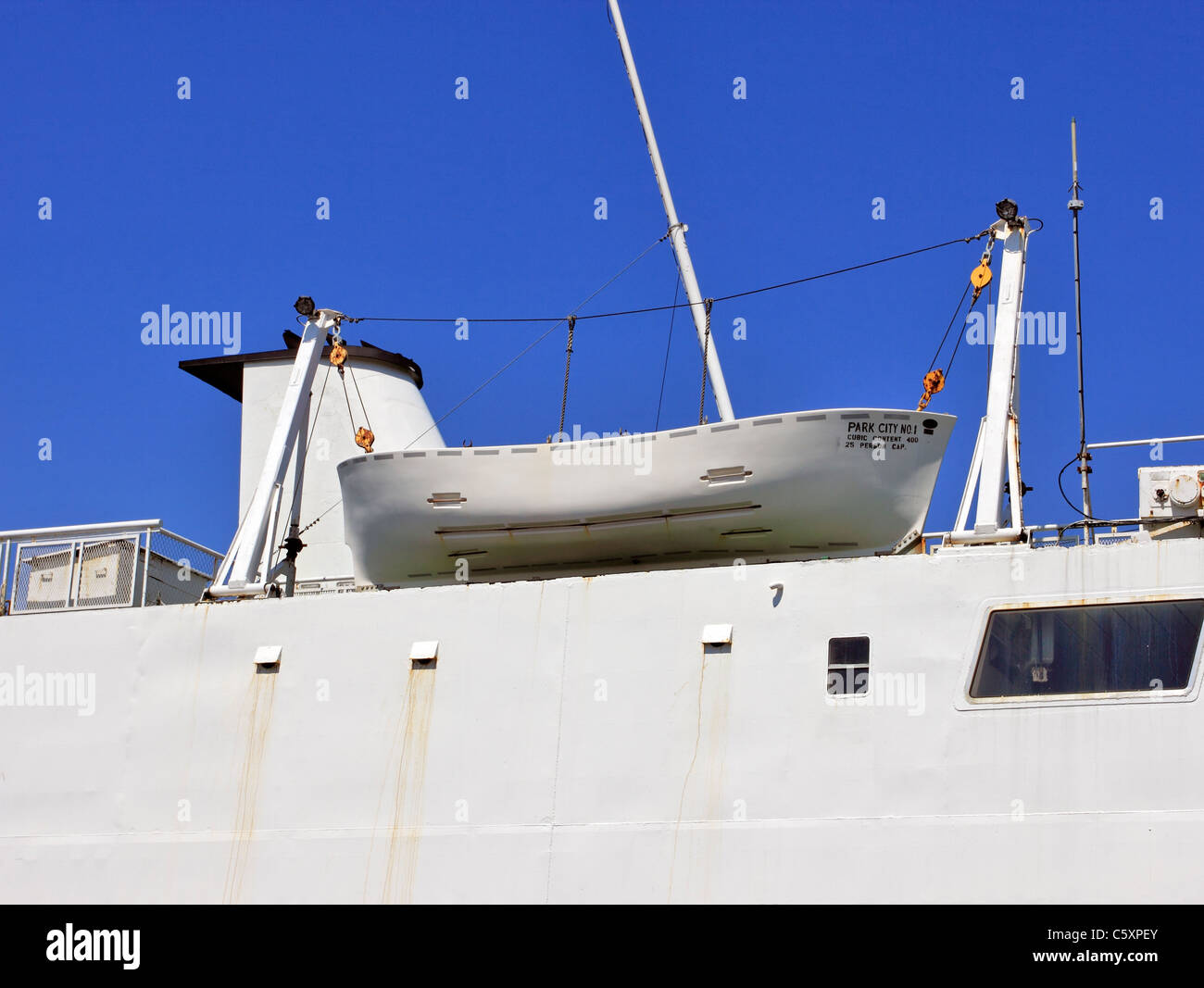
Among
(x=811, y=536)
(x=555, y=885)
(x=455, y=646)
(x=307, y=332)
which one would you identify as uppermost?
(x=307, y=332)

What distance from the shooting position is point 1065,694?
32.8 feet

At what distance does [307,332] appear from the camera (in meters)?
15.0

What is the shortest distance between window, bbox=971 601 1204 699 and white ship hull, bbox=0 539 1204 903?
0.12m

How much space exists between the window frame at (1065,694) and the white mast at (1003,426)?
799mm

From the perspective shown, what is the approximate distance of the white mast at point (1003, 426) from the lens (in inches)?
438
